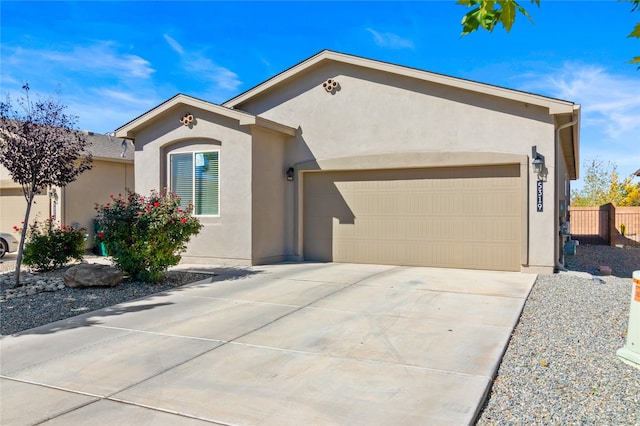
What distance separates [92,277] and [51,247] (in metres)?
3.09

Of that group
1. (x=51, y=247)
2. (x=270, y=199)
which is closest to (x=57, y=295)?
(x=51, y=247)

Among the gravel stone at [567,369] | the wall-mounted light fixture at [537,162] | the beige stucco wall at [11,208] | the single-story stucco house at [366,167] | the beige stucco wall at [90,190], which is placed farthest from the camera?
the beige stucco wall at [11,208]

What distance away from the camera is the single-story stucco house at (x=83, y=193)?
1523 cm

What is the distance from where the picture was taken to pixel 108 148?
1734cm

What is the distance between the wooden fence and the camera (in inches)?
709

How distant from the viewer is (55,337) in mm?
5707

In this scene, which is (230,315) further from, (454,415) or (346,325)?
(454,415)

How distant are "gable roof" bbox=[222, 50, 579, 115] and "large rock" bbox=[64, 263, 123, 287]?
616cm

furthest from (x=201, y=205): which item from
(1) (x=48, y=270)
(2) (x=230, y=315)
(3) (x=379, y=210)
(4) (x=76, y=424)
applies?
(4) (x=76, y=424)

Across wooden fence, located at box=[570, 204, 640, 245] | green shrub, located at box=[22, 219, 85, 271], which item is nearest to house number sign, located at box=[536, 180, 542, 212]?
wooden fence, located at box=[570, 204, 640, 245]

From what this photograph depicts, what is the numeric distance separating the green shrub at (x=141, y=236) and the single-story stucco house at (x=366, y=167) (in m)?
2.38

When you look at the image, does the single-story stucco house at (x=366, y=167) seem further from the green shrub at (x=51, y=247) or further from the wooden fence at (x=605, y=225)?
the wooden fence at (x=605, y=225)

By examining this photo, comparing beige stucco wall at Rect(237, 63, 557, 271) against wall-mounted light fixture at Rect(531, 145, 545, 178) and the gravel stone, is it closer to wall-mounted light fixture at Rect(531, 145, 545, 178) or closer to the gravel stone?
wall-mounted light fixture at Rect(531, 145, 545, 178)

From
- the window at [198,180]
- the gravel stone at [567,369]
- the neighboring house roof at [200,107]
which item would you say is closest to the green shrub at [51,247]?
the window at [198,180]
